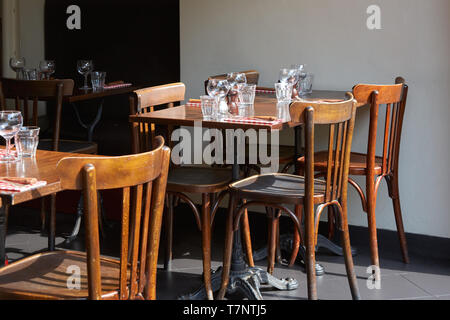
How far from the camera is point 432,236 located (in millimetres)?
3877

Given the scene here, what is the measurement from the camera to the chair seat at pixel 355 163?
11.3 ft

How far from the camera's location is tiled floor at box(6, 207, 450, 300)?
3.22 meters

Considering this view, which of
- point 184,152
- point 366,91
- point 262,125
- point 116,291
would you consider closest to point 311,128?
point 262,125

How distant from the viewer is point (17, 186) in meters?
1.91

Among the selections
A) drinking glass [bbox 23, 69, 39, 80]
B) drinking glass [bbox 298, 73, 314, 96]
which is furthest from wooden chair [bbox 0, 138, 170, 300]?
drinking glass [bbox 23, 69, 39, 80]

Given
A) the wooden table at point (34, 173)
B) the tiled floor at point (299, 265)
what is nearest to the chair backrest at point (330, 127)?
the tiled floor at point (299, 265)

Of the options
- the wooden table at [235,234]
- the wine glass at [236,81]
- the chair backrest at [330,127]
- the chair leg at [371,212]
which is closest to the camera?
the chair backrest at [330,127]

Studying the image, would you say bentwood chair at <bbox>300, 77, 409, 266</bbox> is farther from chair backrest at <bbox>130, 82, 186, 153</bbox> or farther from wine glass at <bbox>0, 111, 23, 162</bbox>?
wine glass at <bbox>0, 111, 23, 162</bbox>

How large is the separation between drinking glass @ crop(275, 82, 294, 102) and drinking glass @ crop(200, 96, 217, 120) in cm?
51

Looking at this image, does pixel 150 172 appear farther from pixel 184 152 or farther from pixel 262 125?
pixel 184 152

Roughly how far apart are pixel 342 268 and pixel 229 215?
3.08 ft

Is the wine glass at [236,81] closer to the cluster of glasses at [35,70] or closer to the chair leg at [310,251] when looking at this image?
the chair leg at [310,251]

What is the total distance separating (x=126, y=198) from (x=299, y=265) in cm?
199

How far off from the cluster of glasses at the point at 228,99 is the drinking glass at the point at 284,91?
0.17 meters
